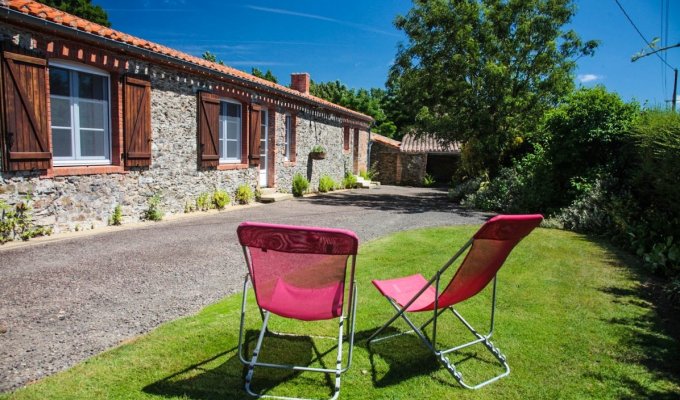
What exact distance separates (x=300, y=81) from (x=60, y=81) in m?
11.1

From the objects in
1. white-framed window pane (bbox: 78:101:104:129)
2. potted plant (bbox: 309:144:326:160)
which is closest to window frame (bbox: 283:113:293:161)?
potted plant (bbox: 309:144:326:160)

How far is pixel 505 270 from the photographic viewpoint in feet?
18.0

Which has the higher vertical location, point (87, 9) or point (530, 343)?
point (87, 9)

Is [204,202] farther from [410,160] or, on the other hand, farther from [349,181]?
Answer: [410,160]

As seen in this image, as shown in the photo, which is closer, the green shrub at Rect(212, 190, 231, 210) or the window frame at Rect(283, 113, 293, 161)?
the green shrub at Rect(212, 190, 231, 210)

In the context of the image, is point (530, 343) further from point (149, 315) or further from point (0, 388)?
point (0, 388)

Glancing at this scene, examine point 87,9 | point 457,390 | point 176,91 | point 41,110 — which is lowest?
point 457,390

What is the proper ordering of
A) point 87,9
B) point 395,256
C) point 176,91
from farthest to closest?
1. point 87,9
2. point 176,91
3. point 395,256

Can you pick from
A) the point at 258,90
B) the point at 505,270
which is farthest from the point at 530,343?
the point at 258,90

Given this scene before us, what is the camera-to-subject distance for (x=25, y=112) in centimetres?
630

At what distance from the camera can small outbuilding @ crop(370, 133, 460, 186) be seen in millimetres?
25312

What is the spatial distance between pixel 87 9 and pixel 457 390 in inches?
1053

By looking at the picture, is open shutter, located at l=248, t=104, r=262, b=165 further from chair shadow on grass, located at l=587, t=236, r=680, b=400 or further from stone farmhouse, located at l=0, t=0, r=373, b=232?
chair shadow on grass, located at l=587, t=236, r=680, b=400

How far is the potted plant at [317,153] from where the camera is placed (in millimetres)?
15883
